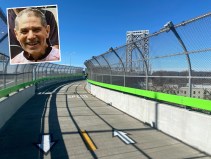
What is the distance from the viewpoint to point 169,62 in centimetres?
878

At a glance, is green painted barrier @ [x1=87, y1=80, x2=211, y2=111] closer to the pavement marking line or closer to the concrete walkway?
the concrete walkway

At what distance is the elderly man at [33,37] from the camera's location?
12688 millimetres

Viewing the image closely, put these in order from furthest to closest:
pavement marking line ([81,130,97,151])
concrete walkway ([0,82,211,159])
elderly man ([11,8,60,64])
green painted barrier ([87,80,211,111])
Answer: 1. elderly man ([11,8,60,64])
2. pavement marking line ([81,130,97,151])
3. green painted barrier ([87,80,211,111])
4. concrete walkway ([0,82,211,159])

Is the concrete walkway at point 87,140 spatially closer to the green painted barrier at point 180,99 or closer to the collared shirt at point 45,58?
the green painted barrier at point 180,99

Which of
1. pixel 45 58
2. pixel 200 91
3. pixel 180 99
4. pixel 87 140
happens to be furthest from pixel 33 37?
pixel 200 91

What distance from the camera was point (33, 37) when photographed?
42.8 ft

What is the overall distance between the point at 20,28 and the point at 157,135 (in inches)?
311

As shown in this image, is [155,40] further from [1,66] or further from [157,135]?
[1,66]

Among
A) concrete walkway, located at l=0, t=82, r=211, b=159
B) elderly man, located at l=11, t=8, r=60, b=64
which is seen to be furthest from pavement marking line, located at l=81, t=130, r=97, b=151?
elderly man, located at l=11, t=8, r=60, b=64

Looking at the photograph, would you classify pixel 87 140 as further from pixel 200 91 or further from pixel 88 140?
pixel 200 91

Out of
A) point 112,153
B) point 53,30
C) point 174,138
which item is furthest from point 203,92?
point 53,30

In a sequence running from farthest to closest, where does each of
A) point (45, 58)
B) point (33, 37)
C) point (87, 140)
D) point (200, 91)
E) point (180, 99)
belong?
point (45, 58) → point (33, 37) → point (180, 99) → point (87, 140) → point (200, 91)

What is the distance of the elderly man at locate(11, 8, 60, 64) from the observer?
41.6 ft

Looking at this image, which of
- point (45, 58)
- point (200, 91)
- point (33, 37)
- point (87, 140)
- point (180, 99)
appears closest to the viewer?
point (200, 91)
